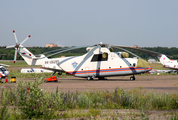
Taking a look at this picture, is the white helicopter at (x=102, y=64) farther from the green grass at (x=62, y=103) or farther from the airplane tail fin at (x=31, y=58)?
the green grass at (x=62, y=103)

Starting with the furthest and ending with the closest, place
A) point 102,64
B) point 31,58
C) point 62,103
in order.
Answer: point 31,58
point 102,64
point 62,103

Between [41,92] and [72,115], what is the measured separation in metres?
1.60

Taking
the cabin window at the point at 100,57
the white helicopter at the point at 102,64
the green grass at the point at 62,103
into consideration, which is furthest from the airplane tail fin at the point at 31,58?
the green grass at the point at 62,103

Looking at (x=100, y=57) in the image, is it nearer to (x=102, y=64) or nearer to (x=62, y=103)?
(x=102, y=64)

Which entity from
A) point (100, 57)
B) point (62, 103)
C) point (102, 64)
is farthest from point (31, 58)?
point (62, 103)

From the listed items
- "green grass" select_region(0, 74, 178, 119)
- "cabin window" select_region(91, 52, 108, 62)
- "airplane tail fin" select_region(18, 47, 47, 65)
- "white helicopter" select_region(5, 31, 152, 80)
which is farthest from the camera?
"airplane tail fin" select_region(18, 47, 47, 65)

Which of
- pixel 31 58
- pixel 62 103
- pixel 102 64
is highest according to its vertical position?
pixel 31 58

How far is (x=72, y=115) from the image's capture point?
9094 millimetres

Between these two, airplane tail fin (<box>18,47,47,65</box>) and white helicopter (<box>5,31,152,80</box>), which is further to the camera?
airplane tail fin (<box>18,47,47,65</box>)

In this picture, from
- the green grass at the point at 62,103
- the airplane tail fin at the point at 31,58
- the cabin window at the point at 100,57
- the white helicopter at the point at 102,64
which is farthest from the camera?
the airplane tail fin at the point at 31,58

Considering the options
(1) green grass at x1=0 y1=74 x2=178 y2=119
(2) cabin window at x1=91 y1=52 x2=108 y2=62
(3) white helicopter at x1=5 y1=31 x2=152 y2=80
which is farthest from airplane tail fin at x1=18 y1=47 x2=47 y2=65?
(1) green grass at x1=0 y1=74 x2=178 y2=119

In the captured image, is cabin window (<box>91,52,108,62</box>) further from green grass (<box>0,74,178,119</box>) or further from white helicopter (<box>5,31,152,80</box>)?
green grass (<box>0,74,178,119</box>)

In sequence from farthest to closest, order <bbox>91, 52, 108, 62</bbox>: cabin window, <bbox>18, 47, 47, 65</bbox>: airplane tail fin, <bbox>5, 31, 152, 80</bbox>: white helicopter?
<bbox>18, 47, 47, 65</bbox>: airplane tail fin
<bbox>91, 52, 108, 62</bbox>: cabin window
<bbox>5, 31, 152, 80</bbox>: white helicopter

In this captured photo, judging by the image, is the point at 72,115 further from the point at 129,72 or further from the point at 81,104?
the point at 129,72
